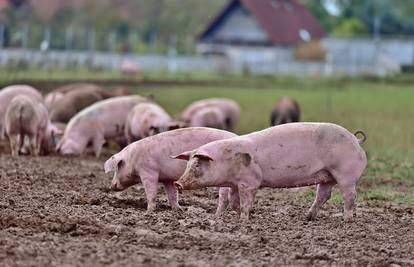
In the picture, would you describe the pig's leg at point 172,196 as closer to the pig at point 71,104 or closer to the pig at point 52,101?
the pig at point 71,104

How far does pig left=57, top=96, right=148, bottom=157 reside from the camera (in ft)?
47.9

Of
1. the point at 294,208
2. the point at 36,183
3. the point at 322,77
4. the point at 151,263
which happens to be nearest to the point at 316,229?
the point at 294,208

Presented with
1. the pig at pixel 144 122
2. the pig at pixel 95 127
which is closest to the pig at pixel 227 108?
the pig at pixel 95 127

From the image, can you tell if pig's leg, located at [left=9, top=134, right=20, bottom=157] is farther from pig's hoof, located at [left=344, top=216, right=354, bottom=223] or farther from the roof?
the roof

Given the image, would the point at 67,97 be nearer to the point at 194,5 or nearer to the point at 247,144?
the point at 247,144

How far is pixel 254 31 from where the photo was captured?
202 feet

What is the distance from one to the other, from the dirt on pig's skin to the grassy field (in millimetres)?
1591

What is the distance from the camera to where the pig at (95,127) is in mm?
14609

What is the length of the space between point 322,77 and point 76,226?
123 ft

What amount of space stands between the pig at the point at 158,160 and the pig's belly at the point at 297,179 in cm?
75

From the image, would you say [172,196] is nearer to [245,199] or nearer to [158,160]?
[158,160]

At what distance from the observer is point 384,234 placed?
317 inches

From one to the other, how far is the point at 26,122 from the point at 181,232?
7.07 metres

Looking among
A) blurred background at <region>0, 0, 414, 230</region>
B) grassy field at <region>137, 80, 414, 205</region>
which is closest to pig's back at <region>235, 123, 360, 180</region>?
grassy field at <region>137, 80, 414, 205</region>
